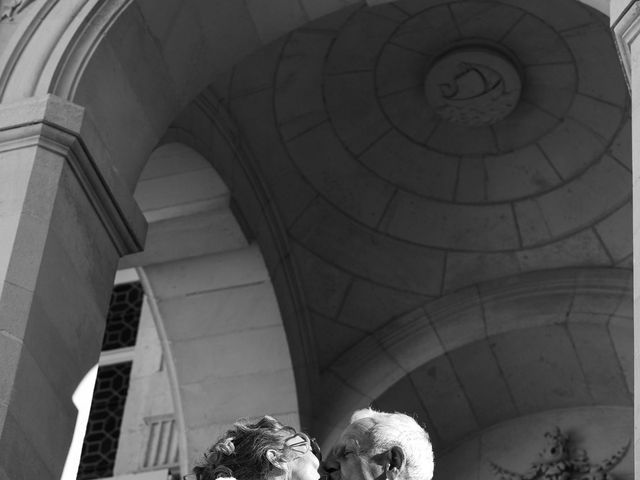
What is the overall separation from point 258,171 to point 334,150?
726 millimetres

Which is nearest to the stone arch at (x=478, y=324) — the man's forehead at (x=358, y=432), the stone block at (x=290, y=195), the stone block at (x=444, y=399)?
the stone block at (x=444, y=399)

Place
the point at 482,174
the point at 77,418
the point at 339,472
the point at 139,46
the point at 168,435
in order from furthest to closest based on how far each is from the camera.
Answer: the point at 168,435 < the point at 482,174 < the point at 139,46 < the point at 77,418 < the point at 339,472

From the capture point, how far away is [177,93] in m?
9.53

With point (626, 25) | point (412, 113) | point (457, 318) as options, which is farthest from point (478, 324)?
point (626, 25)

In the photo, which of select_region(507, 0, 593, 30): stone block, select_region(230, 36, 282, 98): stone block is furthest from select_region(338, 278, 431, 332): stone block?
select_region(507, 0, 593, 30): stone block

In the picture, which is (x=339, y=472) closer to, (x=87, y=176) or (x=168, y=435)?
(x=87, y=176)

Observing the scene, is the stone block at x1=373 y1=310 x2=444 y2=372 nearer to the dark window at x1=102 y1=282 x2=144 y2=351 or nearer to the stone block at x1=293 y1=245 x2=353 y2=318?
the stone block at x1=293 y1=245 x2=353 y2=318

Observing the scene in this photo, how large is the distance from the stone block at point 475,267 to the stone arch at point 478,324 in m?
0.08

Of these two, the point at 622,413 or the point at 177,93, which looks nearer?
the point at 177,93

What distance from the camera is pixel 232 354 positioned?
39.9 ft

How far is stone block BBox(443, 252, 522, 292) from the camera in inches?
491

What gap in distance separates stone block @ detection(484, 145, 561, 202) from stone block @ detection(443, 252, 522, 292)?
0.48 metres

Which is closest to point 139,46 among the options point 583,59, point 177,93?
point 177,93

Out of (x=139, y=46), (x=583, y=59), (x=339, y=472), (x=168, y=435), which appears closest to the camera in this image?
(x=339, y=472)
